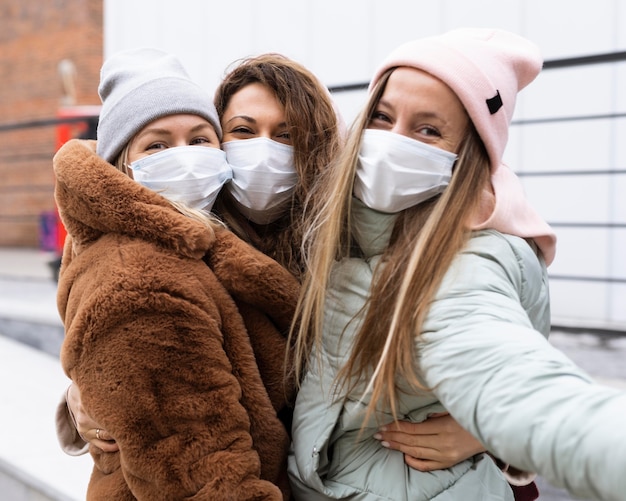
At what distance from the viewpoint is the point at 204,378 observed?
1113mm

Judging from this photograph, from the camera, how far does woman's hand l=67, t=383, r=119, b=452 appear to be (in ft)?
4.35

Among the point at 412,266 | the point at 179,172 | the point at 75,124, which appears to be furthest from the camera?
the point at 75,124

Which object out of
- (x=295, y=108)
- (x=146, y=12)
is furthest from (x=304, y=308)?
(x=146, y=12)

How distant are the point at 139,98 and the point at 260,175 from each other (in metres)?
0.30

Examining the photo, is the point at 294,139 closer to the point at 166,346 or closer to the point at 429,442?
the point at 166,346

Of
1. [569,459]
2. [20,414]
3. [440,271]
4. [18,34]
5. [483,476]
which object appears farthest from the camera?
[18,34]

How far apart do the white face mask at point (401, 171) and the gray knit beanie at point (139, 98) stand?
435mm

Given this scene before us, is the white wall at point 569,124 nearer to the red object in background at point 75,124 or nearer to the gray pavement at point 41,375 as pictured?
the gray pavement at point 41,375

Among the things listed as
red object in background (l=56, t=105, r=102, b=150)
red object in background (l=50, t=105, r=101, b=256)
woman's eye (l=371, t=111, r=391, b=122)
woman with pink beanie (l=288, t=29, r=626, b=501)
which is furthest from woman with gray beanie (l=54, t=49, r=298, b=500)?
red object in background (l=56, t=105, r=102, b=150)

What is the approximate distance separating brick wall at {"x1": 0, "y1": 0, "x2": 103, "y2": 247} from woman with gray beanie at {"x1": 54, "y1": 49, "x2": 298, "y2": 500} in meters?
8.29

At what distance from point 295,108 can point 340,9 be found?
3074 mm

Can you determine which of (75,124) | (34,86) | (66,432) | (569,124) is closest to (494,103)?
(66,432)

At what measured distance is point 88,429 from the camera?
1409 mm

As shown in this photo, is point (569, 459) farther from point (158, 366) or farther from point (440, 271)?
point (158, 366)
